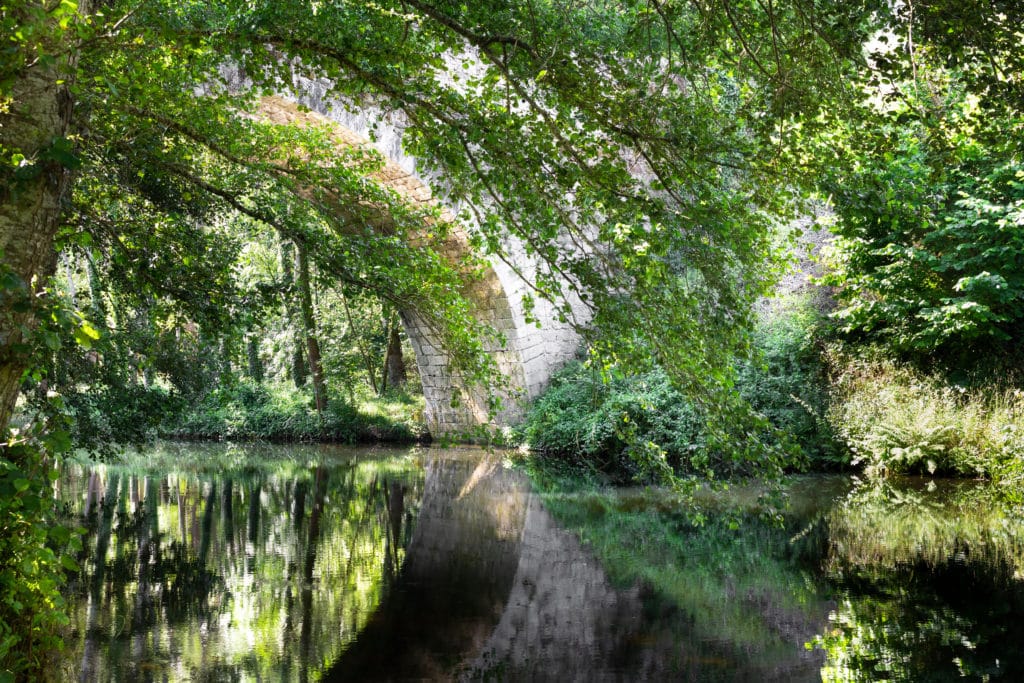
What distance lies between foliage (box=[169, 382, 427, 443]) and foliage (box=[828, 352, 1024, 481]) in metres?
7.43

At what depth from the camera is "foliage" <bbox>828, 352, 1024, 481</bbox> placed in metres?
8.29

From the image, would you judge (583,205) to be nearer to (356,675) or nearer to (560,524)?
(356,675)

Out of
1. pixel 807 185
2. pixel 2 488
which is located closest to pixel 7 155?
pixel 2 488

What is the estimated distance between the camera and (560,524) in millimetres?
6906

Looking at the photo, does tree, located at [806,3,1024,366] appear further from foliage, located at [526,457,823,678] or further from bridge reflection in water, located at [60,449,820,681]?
bridge reflection in water, located at [60,449,820,681]

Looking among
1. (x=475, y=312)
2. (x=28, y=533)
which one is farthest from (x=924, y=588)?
(x=475, y=312)

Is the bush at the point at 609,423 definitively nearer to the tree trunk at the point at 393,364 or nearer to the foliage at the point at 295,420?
the foliage at the point at 295,420

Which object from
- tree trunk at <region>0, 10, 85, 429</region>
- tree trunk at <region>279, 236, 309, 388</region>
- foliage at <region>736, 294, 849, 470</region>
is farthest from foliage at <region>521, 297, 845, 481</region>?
tree trunk at <region>0, 10, 85, 429</region>

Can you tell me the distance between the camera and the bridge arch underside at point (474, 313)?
35.6 feet

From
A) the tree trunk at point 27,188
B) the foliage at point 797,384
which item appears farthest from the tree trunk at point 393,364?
the tree trunk at point 27,188

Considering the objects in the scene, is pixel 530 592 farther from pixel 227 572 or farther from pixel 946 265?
pixel 946 265

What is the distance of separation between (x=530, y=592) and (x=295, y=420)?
36.3ft

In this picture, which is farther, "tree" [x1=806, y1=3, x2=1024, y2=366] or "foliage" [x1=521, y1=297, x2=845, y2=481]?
"foliage" [x1=521, y1=297, x2=845, y2=481]

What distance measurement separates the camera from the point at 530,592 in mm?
4883
